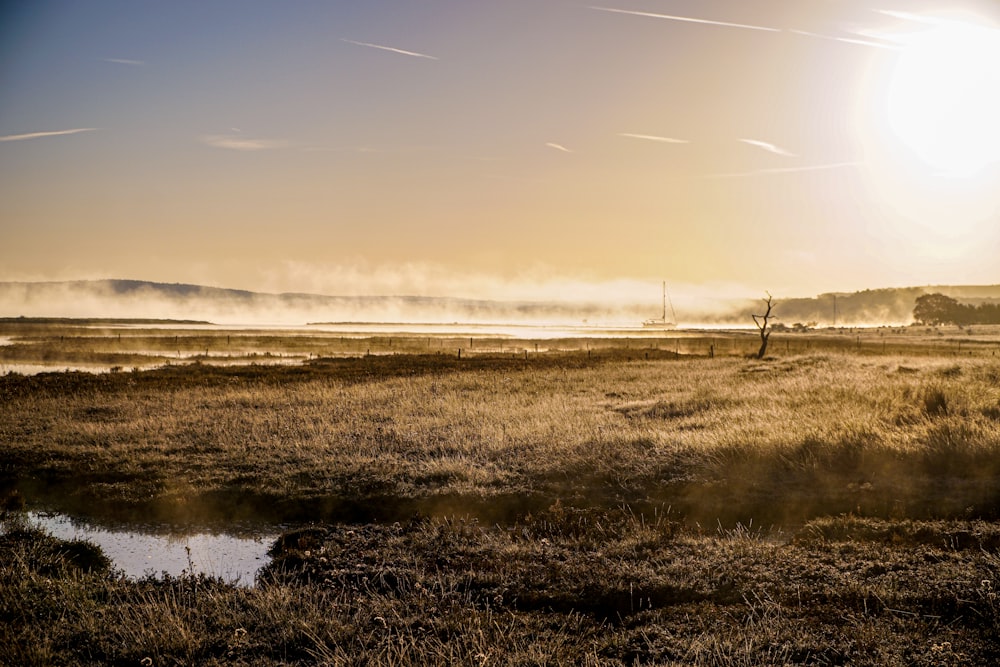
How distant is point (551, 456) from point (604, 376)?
2503cm

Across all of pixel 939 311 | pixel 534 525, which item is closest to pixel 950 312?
pixel 939 311

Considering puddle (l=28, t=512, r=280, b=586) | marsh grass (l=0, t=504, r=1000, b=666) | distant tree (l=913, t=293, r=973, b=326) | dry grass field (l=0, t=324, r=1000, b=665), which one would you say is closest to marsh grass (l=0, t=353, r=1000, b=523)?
dry grass field (l=0, t=324, r=1000, b=665)

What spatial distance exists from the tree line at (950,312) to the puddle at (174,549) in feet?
589

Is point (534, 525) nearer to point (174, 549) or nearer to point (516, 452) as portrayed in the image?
point (516, 452)

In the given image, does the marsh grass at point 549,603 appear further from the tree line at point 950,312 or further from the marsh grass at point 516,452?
the tree line at point 950,312

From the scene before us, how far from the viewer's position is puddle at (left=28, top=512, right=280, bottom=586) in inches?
430

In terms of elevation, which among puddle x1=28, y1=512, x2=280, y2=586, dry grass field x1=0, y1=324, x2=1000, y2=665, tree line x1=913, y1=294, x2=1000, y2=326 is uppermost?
tree line x1=913, y1=294, x2=1000, y2=326

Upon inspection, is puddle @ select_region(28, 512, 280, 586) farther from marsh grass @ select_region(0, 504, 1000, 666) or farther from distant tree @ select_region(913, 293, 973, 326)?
distant tree @ select_region(913, 293, 973, 326)

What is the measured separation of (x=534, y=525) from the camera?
12.6m

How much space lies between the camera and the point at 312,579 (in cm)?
1005

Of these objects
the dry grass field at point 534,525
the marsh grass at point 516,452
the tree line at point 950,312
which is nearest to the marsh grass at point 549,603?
the dry grass field at point 534,525

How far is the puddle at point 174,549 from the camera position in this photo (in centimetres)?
1093

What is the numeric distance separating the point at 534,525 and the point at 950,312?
7292 inches

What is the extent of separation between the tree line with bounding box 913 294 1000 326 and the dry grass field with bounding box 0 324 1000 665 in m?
156
